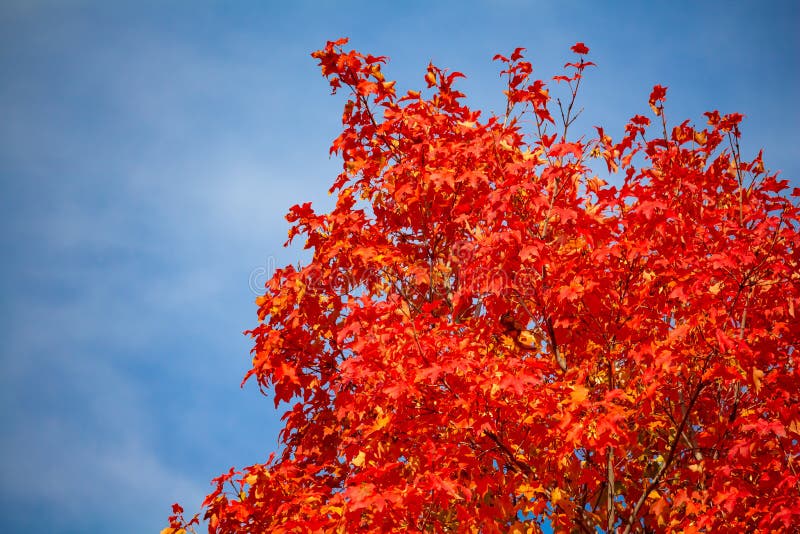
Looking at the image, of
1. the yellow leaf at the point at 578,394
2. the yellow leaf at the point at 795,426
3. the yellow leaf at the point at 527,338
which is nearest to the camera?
the yellow leaf at the point at 578,394

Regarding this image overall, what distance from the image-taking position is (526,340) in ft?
21.9

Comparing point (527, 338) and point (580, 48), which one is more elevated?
point (580, 48)

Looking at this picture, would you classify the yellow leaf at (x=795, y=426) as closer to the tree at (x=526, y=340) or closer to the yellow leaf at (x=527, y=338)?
the tree at (x=526, y=340)

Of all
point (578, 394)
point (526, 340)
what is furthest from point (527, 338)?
point (578, 394)

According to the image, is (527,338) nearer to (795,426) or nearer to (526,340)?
(526,340)

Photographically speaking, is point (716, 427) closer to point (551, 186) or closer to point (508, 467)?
point (508, 467)

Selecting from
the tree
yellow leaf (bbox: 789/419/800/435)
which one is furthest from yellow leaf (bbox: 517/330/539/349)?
yellow leaf (bbox: 789/419/800/435)

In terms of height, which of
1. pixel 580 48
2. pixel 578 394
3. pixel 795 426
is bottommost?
pixel 795 426

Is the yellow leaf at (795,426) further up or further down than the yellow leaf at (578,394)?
further down

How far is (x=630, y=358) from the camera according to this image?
628cm

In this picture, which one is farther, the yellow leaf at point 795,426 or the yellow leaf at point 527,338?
the yellow leaf at point 527,338

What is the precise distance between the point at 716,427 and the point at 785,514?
1602 millimetres

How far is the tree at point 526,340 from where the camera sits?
5.46m

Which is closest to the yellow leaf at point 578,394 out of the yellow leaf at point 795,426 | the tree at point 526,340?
the tree at point 526,340
